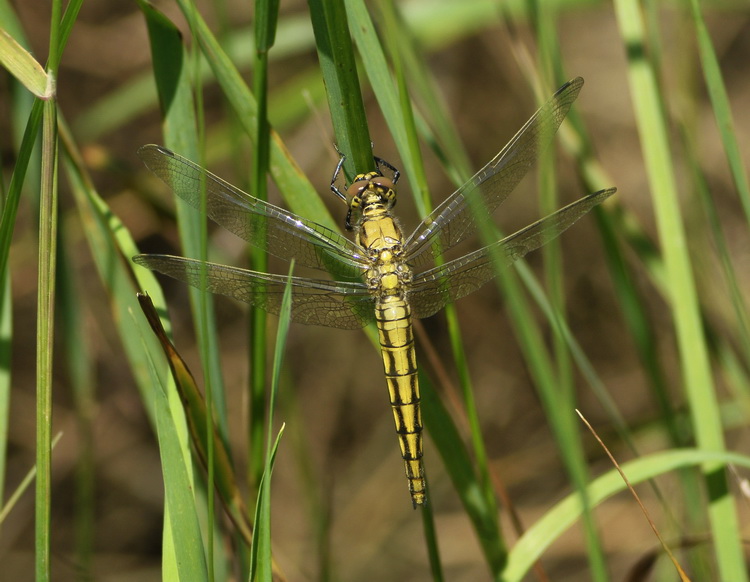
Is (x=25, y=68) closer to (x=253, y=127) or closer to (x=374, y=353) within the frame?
(x=253, y=127)

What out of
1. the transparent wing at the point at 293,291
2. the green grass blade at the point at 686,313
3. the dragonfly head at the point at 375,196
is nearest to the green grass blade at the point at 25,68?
the transparent wing at the point at 293,291

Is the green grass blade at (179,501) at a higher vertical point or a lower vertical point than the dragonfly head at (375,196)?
lower

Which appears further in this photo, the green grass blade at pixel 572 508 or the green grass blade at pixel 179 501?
the green grass blade at pixel 572 508

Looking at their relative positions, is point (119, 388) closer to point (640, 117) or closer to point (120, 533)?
point (120, 533)

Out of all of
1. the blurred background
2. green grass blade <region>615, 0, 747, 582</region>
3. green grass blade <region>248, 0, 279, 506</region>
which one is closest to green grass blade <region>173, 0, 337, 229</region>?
green grass blade <region>248, 0, 279, 506</region>

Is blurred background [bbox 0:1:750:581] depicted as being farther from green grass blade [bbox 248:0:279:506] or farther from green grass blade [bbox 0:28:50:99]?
green grass blade [bbox 0:28:50:99]

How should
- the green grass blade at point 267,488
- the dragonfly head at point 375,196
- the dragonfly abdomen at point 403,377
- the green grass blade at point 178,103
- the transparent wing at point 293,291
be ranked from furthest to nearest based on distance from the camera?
the dragonfly head at point 375,196 → the dragonfly abdomen at point 403,377 → the transparent wing at point 293,291 → the green grass blade at point 178,103 → the green grass blade at point 267,488

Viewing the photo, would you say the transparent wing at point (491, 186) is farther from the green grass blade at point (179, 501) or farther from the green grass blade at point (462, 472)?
the green grass blade at point (179, 501)

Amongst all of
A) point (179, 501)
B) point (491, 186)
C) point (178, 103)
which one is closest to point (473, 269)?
point (491, 186)
